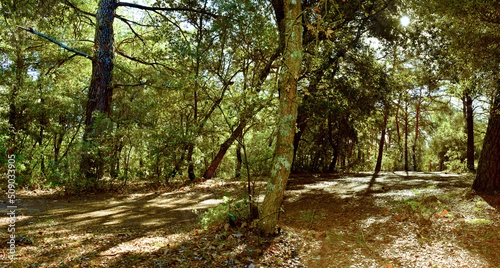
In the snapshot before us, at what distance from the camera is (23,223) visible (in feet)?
17.5

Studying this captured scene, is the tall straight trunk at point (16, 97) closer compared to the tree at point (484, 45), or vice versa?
the tree at point (484, 45)

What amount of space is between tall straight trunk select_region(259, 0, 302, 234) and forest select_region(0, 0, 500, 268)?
0.02 metres

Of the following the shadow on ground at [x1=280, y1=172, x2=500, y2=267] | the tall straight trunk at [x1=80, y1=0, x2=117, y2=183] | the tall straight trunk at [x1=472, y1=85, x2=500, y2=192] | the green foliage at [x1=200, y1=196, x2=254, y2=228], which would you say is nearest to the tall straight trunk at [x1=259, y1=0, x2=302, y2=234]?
the green foliage at [x1=200, y1=196, x2=254, y2=228]

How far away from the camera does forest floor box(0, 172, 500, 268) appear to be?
3.76 m

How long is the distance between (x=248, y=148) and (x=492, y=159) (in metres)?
11.9

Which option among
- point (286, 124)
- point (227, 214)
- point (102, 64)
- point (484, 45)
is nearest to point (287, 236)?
point (227, 214)

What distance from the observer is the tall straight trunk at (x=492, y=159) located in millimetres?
6844

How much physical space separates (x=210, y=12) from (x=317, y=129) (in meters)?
9.45

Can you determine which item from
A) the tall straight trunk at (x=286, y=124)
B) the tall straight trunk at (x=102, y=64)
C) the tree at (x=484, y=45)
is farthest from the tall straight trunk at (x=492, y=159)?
the tall straight trunk at (x=102, y=64)

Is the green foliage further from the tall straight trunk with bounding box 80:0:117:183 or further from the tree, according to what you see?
the tall straight trunk with bounding box 80:0:117:183

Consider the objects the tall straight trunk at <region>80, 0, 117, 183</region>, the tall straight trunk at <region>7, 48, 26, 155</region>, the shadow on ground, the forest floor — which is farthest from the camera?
the tall straight trunk at <region>7, 48, 26, 155</region>

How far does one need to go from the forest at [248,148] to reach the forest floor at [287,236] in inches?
1.4

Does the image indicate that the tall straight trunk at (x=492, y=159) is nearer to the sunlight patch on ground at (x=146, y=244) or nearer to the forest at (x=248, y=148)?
the forest at (x=248, y=148)

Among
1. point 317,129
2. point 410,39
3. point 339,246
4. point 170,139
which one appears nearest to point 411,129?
point 317,129
